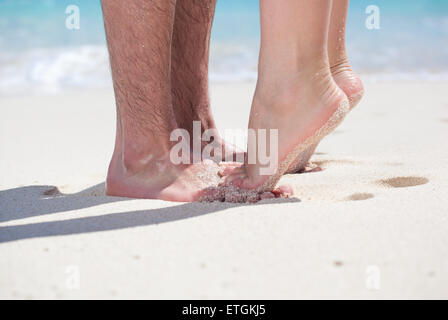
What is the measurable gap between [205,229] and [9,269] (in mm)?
405

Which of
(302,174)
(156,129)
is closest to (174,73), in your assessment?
(156,129)

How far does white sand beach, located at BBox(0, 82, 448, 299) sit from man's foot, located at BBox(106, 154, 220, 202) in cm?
6

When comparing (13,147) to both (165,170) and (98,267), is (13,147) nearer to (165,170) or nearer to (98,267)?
(165,170)

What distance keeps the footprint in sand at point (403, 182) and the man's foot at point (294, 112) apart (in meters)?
0.31

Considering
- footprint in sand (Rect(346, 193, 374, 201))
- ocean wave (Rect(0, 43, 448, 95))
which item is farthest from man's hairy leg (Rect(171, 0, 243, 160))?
ocean wave (Rect(0, 43, 448, 95))

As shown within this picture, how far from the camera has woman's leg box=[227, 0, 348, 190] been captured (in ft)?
4.45

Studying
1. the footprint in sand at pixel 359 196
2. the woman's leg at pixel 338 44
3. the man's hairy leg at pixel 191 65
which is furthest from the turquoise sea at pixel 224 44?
the footprint in sand at pixel 359 196

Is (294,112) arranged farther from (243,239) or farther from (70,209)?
(70,209)

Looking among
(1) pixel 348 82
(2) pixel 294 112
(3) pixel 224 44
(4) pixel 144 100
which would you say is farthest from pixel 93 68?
(2) pixel 294 112

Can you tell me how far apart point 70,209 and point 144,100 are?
0.39 metres

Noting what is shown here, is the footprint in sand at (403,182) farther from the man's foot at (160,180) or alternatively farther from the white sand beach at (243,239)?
the man's foot at (160,180)

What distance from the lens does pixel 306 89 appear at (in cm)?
140

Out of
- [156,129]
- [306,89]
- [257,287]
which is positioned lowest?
[257,287]

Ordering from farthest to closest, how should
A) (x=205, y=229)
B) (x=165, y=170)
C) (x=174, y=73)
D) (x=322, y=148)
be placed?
(x=322, y=148) → (x=174, y=73) → (x=165, y=170) → (x=205, y=229)
